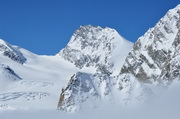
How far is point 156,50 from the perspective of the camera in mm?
131250

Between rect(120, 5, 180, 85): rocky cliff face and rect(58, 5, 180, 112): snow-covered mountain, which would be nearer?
rect(58, 5, 180, 112): snow-covered mountain

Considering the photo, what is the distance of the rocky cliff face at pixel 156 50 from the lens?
124 metres

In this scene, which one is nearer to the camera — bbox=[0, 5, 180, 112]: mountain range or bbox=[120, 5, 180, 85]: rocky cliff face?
bbox=[0, 5, 180, 112]: mountain range

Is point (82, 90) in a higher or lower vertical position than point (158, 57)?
lower

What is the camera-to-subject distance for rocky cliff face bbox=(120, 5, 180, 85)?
124 m

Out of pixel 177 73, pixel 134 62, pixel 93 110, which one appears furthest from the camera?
pixel 134 62

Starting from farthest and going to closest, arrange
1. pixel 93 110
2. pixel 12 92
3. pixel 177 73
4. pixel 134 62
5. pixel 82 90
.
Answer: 1. pixel 134 62
2. pixel 12 92
3. pixel 177 73
4. pixel 82 90
5. pixel 93 110

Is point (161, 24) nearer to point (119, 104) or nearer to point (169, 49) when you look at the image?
point (169, 49)

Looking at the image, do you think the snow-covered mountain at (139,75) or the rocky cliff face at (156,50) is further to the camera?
the rocky cliff face at (156,50)

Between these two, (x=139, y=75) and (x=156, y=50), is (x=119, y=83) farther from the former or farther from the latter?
(x=139, y=75)

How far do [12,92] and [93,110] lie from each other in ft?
156

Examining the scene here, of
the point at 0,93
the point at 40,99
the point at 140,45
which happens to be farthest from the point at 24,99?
the point at 140,45

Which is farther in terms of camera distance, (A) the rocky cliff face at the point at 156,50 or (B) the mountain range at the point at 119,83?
(A) the rocky cliff face at the point at 156,50

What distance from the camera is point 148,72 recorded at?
130250mm
